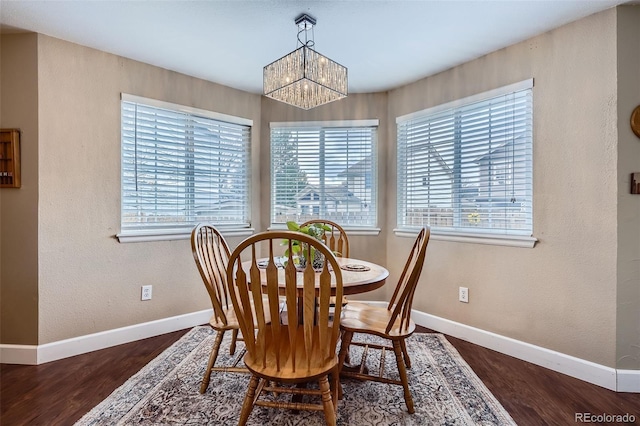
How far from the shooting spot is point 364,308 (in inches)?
79.0

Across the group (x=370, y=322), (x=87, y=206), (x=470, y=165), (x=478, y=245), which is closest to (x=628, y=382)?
(x=478, y=245)

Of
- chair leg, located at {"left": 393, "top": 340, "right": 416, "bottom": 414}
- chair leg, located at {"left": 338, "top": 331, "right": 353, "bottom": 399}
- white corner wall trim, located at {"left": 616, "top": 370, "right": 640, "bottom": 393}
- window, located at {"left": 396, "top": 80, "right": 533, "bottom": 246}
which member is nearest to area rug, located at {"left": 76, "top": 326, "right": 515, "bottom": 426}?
chair leg, located at {"left": 393, "top": 340, "right": 416, "bottom": 414}

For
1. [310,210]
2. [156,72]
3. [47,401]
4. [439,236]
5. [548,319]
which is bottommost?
[47,401]

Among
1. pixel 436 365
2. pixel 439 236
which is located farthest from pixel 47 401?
pixel 439 236

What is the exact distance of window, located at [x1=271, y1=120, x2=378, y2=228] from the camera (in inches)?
129

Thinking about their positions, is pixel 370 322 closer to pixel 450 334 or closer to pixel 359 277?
pixel 359 277

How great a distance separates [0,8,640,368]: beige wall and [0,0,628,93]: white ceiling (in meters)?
0.18

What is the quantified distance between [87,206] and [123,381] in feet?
4.31

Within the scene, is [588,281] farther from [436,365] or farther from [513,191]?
[436,365]

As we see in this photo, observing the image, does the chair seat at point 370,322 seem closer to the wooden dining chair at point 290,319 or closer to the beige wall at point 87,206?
the wooden dining chair at point 290,319

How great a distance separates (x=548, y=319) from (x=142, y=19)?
3395 millimetres

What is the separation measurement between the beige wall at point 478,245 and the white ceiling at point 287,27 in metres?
0.18

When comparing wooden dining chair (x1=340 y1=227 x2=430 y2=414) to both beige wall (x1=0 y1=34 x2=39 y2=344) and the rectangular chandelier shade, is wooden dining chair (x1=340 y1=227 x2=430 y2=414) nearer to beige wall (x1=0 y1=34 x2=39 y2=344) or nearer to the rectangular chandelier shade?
the rectangular chandelier shade

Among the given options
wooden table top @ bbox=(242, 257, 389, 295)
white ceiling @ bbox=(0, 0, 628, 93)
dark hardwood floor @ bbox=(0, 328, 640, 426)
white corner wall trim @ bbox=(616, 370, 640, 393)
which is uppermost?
white ceiling @ bbox=(0, 0, 628, 93)
